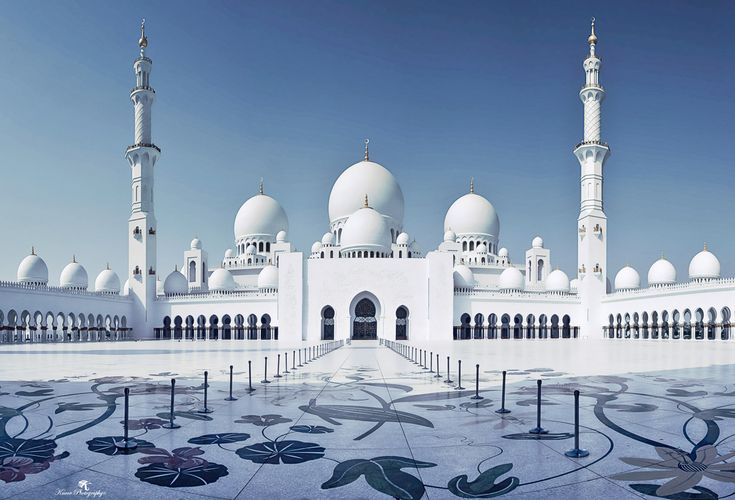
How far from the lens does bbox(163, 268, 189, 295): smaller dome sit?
4491cm

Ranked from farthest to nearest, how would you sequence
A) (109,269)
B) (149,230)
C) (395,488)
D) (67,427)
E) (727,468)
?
(109,269) < (149,230) < (67,427) < (727,468) < (395,488)

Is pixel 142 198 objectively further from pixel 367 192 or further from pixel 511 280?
pixel 511 280

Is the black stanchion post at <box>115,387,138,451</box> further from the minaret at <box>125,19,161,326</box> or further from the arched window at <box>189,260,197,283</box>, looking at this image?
the arched window at <box>189,260,197,283</box>

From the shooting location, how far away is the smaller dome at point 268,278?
45.9m

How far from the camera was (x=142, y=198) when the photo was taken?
42.5 m

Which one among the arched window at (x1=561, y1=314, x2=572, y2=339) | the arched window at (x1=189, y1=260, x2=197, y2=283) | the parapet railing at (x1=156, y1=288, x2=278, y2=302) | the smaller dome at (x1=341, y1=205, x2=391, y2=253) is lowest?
the arched window at (x1=561, y1=314, x2=572, y2=339)

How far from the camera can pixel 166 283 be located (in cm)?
4519

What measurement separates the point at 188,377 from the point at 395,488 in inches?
314

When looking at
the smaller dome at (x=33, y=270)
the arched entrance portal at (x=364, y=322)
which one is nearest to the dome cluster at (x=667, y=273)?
the arched entrance portal at (x=364, y=322)

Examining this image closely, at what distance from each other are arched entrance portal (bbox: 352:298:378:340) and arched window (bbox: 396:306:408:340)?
5.11 ft

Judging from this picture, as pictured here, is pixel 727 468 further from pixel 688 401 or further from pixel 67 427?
pixel 67 427

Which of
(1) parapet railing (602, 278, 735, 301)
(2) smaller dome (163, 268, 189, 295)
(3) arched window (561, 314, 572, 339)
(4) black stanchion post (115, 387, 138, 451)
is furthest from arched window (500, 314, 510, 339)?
(4) black stanchion post (115, 387, 138, 451)

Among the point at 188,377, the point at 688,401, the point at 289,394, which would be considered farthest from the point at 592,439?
the point at 188,377

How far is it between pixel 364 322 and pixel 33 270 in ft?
79.5
